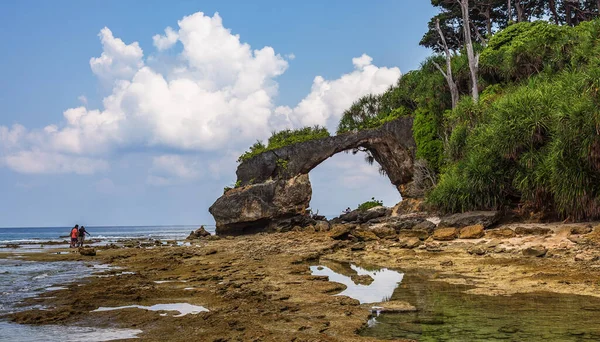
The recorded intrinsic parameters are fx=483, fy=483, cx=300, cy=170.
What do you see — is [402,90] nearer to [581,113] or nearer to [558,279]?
[581,113]

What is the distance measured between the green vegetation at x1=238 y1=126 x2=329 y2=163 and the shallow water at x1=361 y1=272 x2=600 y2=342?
24.4 m

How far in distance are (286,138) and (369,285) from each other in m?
24.2

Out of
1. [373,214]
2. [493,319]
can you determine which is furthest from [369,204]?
[493,319]

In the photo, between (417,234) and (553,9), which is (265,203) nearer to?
(417,234)

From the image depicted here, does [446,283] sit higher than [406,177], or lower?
lower

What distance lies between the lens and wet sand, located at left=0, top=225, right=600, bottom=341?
586 cm

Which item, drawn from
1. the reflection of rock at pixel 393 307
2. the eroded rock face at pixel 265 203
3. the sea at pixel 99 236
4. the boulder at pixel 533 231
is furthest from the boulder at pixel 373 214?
the reflection of rock at pixel 393 307

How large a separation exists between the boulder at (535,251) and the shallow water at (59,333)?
896 centimetres

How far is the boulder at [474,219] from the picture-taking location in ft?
54.6

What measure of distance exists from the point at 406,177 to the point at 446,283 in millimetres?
22211

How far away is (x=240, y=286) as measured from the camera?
359 inches

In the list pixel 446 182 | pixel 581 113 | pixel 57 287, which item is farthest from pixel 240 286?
pixel 446 182

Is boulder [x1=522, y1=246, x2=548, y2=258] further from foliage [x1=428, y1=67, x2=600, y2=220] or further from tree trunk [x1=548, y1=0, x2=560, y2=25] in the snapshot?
tree trunk [x1=548, y1=0, x2=560, y2=25]

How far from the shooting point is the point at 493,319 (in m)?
5.90
